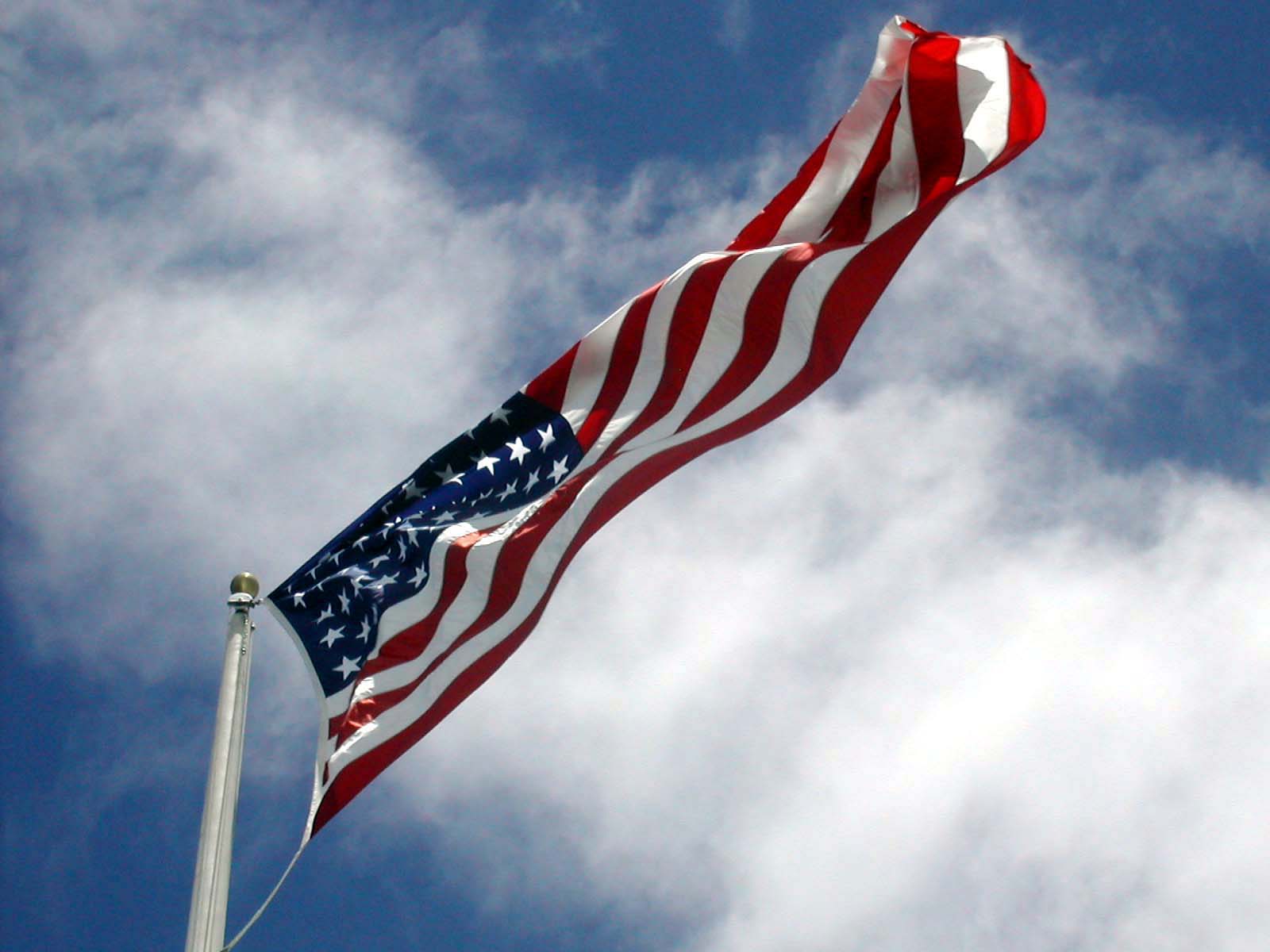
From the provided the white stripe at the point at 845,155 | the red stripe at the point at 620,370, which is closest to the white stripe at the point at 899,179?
the white stripe at the point at 845,155

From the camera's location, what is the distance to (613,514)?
14133 millimetres

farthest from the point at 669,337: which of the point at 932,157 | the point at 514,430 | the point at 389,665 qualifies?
the point at 389,665

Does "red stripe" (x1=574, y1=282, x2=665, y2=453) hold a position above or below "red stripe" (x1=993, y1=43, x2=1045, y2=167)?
below

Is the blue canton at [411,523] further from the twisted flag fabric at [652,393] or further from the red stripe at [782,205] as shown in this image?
the red stripe at [782,205]

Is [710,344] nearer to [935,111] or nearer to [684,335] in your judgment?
[684,335]

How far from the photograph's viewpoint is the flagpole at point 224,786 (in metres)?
10.5

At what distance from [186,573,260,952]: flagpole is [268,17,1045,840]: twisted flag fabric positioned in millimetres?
→ 694

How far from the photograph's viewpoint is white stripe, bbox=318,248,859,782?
43.0ft

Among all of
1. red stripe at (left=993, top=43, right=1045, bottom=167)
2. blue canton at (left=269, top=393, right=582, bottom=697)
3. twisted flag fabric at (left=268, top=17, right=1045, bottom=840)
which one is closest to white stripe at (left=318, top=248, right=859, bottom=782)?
twisted flag fabric at (left=268, top=17, right=1045, bottom=840)

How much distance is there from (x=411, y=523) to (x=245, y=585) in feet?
5.29

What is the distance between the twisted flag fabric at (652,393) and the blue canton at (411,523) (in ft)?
0.05

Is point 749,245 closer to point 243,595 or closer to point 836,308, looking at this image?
point 836,308

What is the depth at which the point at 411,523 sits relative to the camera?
43.7 feet

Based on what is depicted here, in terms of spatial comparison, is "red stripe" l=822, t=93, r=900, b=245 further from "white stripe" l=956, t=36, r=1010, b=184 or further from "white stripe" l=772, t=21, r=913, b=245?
"white stripe" l=956, t=36, r=1010, b=184
